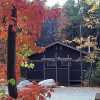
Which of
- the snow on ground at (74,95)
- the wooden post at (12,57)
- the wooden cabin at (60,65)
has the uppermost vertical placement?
the wooden post at (12,57)

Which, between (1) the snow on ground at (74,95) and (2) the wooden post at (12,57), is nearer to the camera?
(2) the wooden post at (12,57)

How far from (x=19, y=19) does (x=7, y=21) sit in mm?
195

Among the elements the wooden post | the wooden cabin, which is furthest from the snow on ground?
the wooden post

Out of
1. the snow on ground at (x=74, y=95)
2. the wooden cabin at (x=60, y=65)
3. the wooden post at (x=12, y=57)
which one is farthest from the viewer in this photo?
the wooden cabin at (x=60, y=65)

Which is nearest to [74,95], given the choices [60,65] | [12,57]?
[60,65]

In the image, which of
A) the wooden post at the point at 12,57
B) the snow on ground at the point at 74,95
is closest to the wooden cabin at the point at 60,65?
the snow on ground at the point at 74,95

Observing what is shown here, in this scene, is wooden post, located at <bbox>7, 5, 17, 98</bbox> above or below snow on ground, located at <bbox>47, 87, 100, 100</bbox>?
above

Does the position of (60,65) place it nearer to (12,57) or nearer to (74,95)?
(74,95)

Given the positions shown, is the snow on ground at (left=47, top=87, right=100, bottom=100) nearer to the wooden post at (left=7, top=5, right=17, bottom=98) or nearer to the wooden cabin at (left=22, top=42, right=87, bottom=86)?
the wooden cabin at (left=22, top=42, right=87, bottom=86)

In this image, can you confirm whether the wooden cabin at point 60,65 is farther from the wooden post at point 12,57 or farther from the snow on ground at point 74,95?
the wooden post at point 12,57

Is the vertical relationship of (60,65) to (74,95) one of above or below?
above

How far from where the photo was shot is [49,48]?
37.3 metres

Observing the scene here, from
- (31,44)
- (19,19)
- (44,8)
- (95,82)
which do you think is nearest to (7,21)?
(19,19)

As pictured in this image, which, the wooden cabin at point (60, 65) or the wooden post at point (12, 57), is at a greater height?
the wooden post at point (12, 57)
